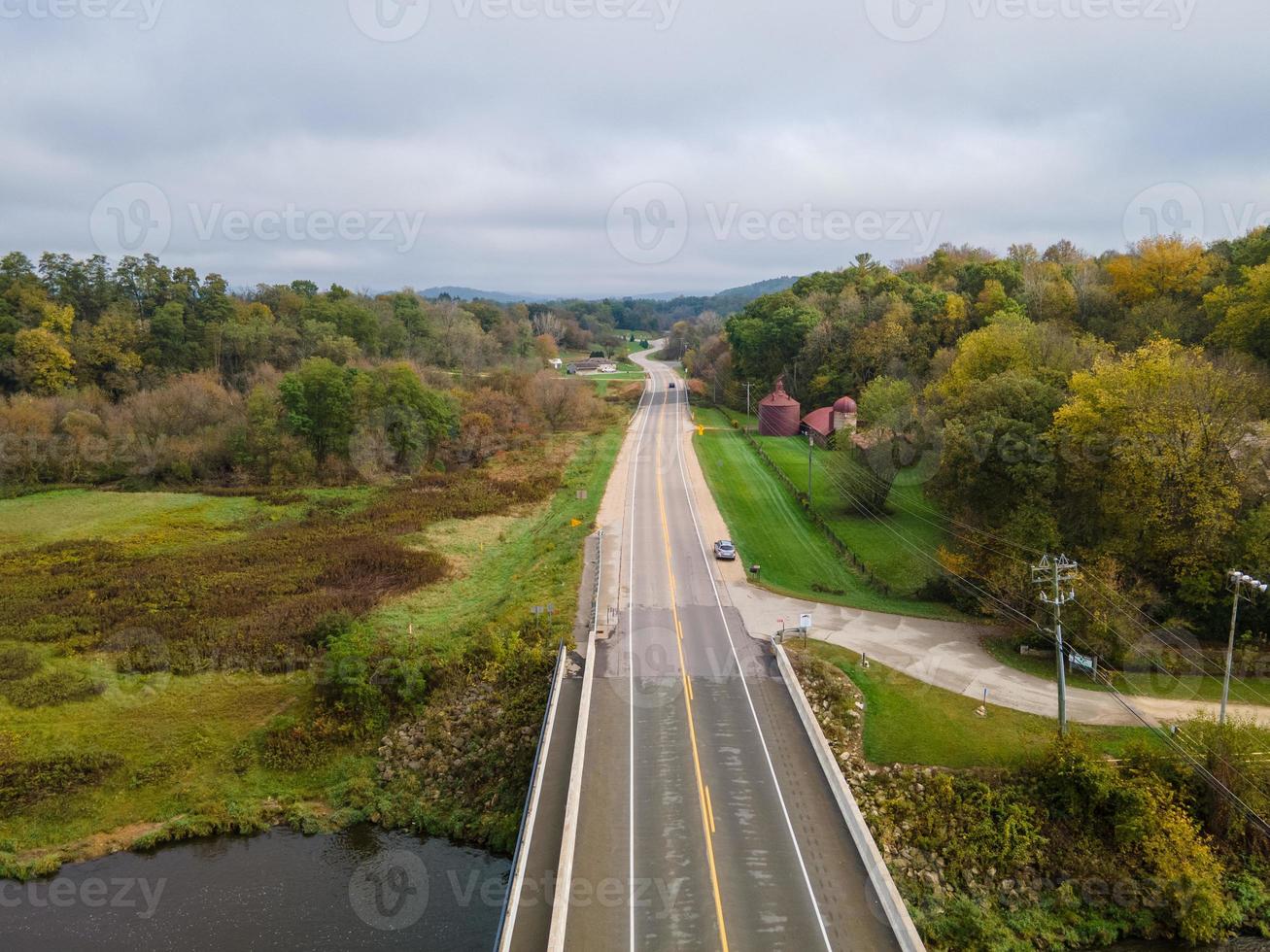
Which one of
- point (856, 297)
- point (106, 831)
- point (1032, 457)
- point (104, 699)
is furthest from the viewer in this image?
point (856, 297)

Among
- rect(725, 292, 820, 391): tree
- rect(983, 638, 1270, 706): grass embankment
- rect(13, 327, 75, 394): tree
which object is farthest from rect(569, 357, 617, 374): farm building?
rect(983, 638, 1270, 706): grass embankment

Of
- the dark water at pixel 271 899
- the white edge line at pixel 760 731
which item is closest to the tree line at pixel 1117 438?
the white edge line at pixel 760 731

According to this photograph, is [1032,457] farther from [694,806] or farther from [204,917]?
[204,917]

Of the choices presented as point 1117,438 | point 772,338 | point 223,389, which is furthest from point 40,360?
point 1117,438

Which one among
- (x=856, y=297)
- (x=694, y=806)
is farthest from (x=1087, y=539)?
(x=856, y=297)

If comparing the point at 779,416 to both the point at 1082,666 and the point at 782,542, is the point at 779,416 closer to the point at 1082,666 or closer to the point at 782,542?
the point at 782,542

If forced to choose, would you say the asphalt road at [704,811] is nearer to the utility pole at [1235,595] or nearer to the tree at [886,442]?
the utility pole at [1235,595]

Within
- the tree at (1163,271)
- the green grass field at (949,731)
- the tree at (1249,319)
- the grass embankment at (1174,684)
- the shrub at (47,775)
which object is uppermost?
the tree at (1163,271)
